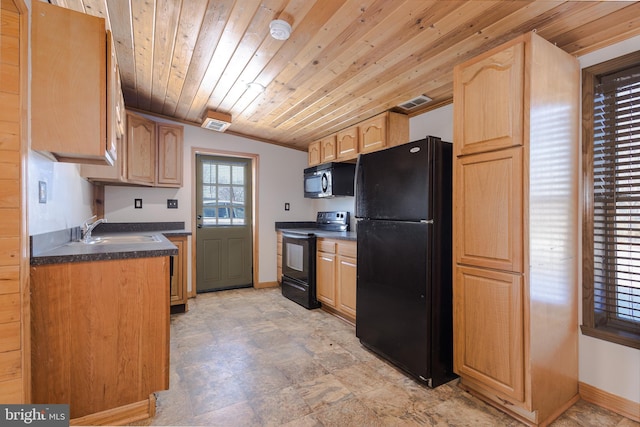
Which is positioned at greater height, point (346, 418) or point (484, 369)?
point (484, 369)

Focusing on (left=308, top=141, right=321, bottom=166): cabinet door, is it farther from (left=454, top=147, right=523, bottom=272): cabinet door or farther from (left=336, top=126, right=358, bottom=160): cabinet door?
(left=454, top=147, right=523, bottom=272): cabinet door

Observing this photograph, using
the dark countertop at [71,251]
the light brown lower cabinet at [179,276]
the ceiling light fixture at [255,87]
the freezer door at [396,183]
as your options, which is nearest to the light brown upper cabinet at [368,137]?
the freezer door at [396,183]

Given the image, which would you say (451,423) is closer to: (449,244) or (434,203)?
(449,244)

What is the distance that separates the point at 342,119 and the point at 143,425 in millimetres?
2974

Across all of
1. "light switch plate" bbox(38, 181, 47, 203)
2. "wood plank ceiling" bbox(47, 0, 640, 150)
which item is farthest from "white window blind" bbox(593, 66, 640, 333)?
"light switch plate" bbox(38, 181, 47, 203)

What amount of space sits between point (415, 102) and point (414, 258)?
4.89 feet

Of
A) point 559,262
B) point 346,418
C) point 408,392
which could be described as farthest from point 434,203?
point 346,418

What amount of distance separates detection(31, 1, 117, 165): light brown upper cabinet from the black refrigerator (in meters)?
1.76

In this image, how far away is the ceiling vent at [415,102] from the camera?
2.58 metres

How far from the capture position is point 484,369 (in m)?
1.73

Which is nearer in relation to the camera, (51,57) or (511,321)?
(51,57)

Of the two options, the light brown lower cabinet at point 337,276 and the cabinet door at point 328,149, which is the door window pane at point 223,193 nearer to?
the cabinet door at point 328,149

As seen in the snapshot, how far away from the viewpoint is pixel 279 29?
174 cm

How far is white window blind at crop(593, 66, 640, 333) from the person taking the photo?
64.9 inches
